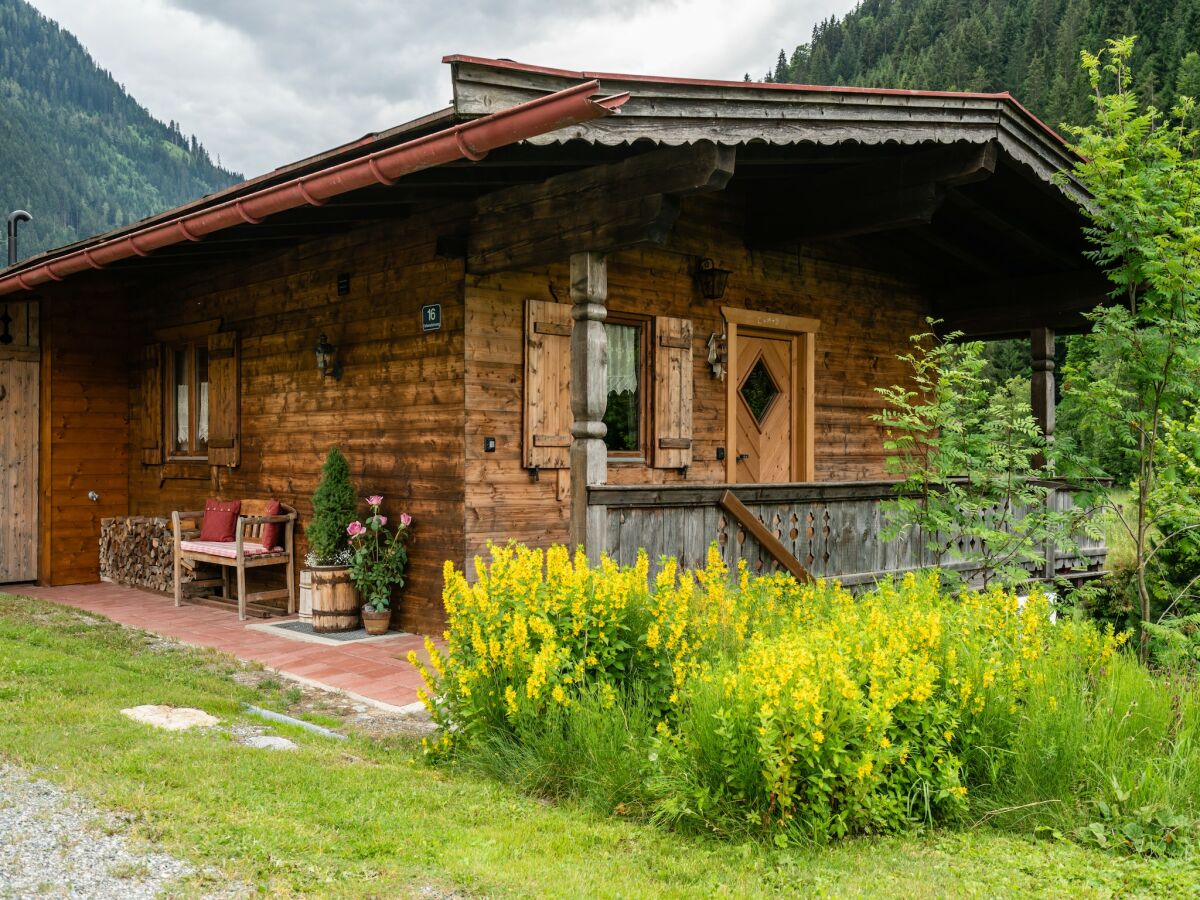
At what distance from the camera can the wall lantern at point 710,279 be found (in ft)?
27.5

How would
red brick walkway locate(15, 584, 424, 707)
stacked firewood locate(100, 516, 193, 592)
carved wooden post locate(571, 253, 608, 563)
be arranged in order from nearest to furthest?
carved wooden post locate(571, 253, 608, 563) → red brick walkway locate(15, 584, 424, 707) → stacked firewood locate(100, 516, 193, 592)

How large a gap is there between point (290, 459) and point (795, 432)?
176 inches

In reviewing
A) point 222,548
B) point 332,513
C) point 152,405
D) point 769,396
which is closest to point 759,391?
point 769,396

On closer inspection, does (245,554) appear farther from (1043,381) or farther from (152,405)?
(1043,381)

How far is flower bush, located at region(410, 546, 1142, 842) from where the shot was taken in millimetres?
3389

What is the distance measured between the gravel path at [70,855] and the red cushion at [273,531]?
16.4 ft

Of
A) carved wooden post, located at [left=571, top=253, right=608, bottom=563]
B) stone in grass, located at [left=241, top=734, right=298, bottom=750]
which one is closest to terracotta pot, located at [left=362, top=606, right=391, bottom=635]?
carved wooden post, located at [left=571, top=253, right=608, bottom=563]

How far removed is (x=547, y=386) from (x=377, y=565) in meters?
1.78

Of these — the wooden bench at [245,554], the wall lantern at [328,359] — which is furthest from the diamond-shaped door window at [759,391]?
the wooden bench at [245,554]

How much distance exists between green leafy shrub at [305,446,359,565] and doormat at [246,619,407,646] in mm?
525

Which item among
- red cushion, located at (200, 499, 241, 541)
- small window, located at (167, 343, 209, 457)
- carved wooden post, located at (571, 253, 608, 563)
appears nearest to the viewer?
carved wooden post, located at (571, 253, 608, 563)

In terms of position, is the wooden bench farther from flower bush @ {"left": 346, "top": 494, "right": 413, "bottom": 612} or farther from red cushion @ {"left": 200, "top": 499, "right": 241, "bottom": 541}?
flower bush @ {"left": 346, "top": 494, "right": 413, "bottom": 612}

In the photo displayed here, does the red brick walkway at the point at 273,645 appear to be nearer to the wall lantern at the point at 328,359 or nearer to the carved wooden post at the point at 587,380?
the carved wooden post at the point at 587,380

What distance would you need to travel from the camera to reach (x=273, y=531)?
8523 mm
